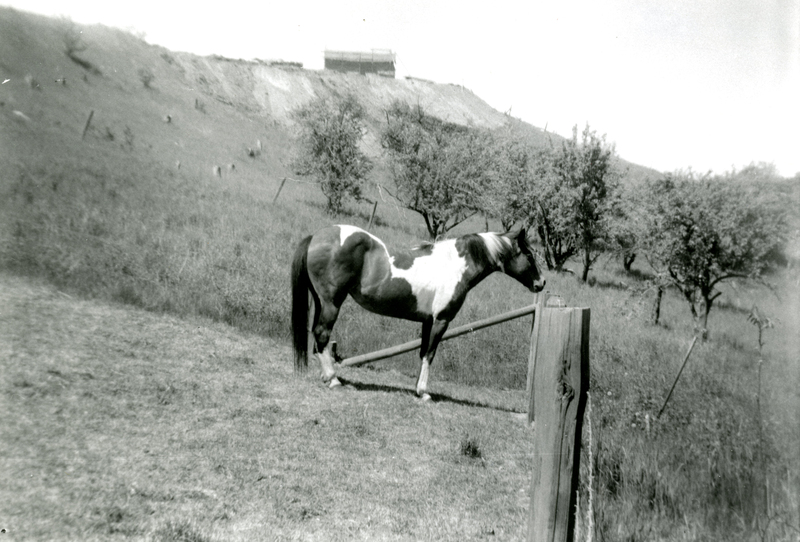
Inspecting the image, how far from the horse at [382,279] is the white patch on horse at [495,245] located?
1cm

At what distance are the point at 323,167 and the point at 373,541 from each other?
875 inches

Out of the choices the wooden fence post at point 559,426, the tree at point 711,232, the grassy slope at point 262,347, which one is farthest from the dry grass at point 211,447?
the tree at point 711,232

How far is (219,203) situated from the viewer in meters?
15.2

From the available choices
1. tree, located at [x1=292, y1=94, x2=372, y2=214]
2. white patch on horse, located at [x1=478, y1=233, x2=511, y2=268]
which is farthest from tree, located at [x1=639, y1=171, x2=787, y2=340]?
white patch on horse, located at [x1=478, y1=233, x2=511, y2=268]

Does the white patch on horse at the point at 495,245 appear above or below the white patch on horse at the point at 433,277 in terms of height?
above

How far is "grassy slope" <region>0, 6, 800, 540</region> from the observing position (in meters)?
3.75

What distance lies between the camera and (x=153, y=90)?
33.2 m

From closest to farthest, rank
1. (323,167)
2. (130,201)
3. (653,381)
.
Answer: (653,381) < (130,201) < (323,167)

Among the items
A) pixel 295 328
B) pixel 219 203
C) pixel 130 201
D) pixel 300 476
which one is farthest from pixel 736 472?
pixel 219 203

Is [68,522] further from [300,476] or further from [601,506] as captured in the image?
[601,506]

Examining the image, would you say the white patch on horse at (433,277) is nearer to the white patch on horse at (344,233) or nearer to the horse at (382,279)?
the horse at (382,279)

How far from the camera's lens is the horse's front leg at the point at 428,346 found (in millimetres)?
6977

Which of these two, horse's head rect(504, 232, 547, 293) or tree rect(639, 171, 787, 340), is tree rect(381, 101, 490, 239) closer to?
tree rect(639, 171, 787, 340)

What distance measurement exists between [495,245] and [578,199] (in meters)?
21.0
